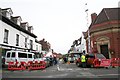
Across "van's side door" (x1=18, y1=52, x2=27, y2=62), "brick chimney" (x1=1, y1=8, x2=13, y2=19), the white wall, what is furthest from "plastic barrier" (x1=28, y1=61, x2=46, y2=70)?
"brick chimney" (x1=1, y1=8, x2=13, y2=19)

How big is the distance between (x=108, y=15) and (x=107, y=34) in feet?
17.0

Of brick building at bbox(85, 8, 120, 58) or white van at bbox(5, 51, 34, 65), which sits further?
brick building at bbox(85, 8, 120, 58)

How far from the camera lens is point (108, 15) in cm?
3681

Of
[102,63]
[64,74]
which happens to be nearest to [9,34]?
[102,63]

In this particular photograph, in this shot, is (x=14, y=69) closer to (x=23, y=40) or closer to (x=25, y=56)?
(x=25, y=56)

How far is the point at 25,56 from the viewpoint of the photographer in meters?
22.9

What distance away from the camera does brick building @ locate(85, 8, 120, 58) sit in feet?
107

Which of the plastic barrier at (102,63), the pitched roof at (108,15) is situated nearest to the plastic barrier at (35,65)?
the plastic barrier at (102,63)

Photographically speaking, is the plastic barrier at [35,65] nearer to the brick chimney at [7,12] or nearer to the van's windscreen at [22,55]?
the van's windscreen at [22,55]

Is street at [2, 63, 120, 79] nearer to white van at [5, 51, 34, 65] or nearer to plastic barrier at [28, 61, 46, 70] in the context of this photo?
plastic barrier at [28, 61, 46, 70]

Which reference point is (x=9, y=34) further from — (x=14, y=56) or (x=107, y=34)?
(x=107, y=34)

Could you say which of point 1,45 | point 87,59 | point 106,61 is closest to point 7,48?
point 1,45

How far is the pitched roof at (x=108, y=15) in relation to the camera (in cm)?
3541

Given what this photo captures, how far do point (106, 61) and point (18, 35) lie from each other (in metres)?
16.5
